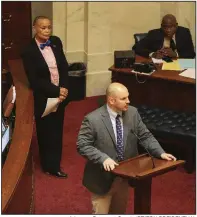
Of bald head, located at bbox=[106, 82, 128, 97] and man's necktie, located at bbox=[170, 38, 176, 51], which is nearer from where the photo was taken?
bald head, located at bbox=[106, 82, 128, 97]

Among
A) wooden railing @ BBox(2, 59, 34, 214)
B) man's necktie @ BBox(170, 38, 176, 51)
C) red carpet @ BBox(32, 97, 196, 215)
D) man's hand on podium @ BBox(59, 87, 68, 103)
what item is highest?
man's necktie @ BBox(170, 38, 176, 51)

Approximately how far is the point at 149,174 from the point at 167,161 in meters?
0.30

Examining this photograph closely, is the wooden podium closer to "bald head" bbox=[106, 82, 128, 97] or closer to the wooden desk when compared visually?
"bald head" bbox=[106, 82, 128, 97]

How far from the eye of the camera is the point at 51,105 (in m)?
5.14

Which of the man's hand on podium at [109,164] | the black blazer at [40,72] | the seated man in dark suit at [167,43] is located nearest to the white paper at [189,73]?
the seated man in dark suit at [167,43]

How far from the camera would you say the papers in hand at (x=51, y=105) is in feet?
16.8

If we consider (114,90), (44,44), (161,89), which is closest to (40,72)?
(44,44)

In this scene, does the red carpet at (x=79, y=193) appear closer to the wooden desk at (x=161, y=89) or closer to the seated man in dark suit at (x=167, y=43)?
the wooden desk at (x=161, y=89)

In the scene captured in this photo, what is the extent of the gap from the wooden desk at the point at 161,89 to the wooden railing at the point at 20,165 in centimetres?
168

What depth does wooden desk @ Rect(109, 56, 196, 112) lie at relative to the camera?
238 inches

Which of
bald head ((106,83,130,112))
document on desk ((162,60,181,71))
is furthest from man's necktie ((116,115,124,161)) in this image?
document on desk ((162,60,181,71))

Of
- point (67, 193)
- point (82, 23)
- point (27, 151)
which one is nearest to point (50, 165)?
point (67, 193)

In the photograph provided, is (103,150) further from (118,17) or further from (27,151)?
(118,17)

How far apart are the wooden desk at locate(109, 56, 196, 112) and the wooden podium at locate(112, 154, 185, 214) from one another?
7.85ft
